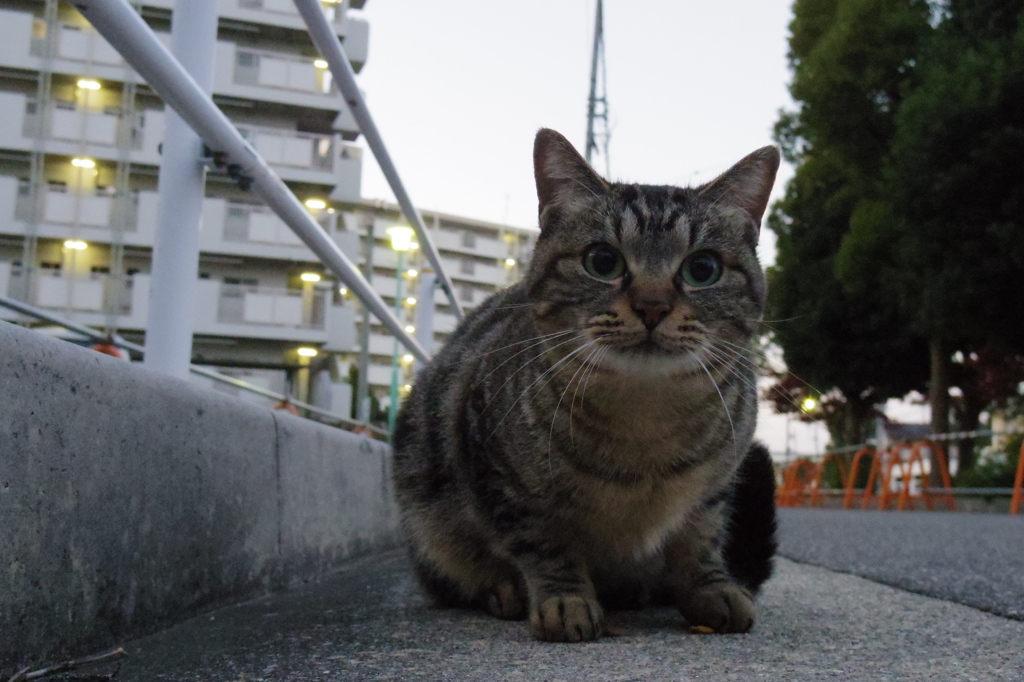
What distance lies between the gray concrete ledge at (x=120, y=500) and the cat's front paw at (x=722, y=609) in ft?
3.17

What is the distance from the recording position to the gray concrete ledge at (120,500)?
1.16 m

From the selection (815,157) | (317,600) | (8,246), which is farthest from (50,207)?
(317,600)

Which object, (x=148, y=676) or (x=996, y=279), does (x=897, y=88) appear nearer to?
(x=996, y=279)

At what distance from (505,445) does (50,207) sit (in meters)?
19.2

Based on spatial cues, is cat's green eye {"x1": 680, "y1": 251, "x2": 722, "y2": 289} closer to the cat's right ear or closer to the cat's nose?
the cat's nose

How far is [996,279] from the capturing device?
1130 cm

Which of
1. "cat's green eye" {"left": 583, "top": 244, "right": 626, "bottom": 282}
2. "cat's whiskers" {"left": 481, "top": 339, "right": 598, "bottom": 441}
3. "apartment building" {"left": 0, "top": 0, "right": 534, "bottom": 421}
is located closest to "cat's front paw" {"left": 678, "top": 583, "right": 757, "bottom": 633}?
"cat's whiskers" {"left": 481, "top": 339, "right": 598, "bottom": 441}

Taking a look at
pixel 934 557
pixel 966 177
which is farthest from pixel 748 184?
pixel 966 177

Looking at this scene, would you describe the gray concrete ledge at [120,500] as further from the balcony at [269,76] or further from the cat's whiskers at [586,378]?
the balcony at [269,76]

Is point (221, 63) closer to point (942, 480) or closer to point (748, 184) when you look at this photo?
point (942, 480)

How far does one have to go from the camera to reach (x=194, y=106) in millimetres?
1662

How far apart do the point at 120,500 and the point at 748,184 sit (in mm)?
1492

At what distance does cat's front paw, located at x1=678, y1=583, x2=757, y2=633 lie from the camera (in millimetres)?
1783

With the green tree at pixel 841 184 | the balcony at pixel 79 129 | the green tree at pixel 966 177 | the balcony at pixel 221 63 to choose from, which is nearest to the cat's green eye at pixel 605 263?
the green tree at pixel 966 177
